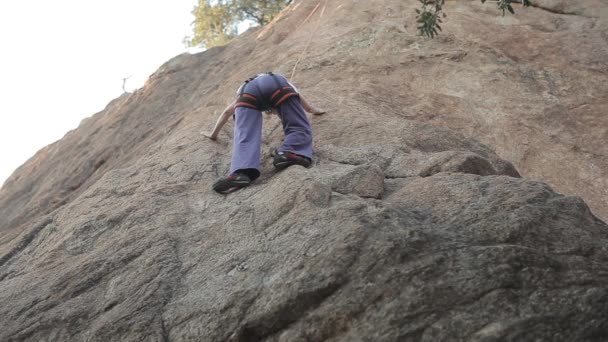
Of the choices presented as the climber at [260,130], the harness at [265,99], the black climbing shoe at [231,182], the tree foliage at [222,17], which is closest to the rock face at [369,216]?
the black climbing shoe at [231,182]

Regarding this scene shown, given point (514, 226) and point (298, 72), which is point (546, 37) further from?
point (514, 226)

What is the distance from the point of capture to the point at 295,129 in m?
5.88

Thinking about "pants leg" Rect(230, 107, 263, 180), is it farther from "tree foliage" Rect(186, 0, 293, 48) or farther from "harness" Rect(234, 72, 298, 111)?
"tree foliage" Rect(186, 0, 293, 48)

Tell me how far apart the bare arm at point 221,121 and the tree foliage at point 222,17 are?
54.6ft

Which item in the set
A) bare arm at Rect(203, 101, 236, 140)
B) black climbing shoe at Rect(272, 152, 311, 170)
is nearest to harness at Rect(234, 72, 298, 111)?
bare arm at Rect(203, 101, 236, 140)

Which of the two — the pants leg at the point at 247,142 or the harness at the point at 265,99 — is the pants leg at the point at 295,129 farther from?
the pants leg at the point at 247,142

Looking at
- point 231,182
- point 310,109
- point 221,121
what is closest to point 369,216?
point 231,182

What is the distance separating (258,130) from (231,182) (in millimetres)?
715

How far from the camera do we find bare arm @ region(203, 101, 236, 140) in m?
6.37

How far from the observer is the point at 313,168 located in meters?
5.38

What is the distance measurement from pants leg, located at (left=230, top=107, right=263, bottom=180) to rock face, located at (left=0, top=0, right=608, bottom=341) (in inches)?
8.7

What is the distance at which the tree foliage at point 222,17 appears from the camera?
75.2 ft

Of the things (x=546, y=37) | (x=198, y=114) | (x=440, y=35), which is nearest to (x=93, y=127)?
(x=198, y=114)

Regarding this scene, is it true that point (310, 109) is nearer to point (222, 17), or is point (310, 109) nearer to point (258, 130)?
point (258, 130)
